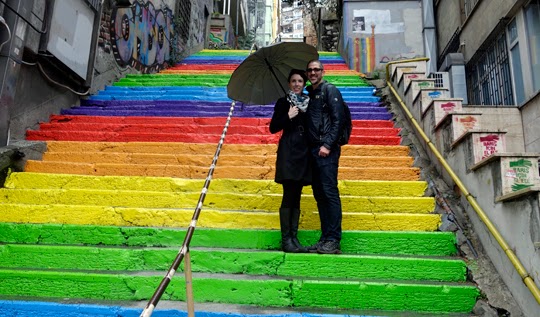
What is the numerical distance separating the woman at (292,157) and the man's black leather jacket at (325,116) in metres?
0.07

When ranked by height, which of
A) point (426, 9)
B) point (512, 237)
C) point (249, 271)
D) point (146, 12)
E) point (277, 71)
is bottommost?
point (249, 271)

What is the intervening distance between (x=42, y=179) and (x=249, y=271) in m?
3.06

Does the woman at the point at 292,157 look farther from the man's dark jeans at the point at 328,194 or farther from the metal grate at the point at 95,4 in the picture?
the metal grate at the point at 95,4

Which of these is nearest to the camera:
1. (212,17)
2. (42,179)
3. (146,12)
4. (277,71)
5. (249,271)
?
(249,271)

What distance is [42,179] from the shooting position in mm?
4711

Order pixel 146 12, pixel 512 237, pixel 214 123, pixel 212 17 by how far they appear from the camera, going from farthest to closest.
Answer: pixel 212 17, pixel 146 12, pixel 214 123, pixel 512 237

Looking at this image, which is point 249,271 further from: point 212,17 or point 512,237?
point 212,17

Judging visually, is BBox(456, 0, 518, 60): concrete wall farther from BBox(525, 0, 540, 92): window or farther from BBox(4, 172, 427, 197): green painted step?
BBox(4, 172, 427, 197): green painted step

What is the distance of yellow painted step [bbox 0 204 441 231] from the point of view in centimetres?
388

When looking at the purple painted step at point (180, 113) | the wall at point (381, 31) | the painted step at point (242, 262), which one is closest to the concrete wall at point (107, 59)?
the purple painted step at point (180, 113)

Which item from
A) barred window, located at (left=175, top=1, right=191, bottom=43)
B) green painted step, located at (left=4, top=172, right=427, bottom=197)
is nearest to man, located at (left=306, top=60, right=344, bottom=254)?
green painted step, located at (left=4, top=172, right=427, bottom=197)

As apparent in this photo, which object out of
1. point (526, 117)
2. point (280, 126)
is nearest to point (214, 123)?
point (280, 126)

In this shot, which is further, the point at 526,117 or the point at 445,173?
the point at 526,117

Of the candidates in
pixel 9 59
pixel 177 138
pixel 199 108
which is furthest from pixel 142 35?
pixel 9 59
